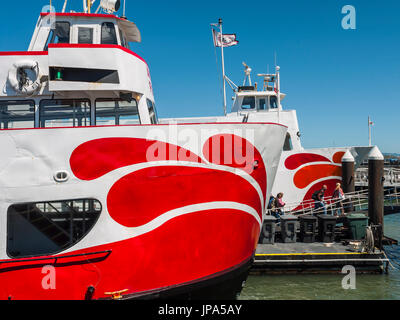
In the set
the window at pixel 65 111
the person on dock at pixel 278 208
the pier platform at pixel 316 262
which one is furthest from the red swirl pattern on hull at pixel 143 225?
the person on dock at pixel 278 208

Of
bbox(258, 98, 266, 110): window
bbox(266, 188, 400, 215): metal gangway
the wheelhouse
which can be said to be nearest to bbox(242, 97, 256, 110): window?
bbox(258, 98, 266, 110): window

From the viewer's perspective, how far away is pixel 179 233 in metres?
5.54

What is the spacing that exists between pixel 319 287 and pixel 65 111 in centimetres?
816

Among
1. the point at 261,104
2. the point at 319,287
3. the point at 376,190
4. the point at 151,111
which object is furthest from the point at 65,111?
the point at 261,104

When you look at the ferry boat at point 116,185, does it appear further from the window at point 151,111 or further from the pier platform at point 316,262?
the pier platform at point 316,262

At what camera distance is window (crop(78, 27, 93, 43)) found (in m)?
7.02

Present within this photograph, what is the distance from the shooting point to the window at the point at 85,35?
23.0 feet

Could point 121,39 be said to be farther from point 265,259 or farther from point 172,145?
point 265,259

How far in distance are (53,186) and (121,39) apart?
13.1 ft

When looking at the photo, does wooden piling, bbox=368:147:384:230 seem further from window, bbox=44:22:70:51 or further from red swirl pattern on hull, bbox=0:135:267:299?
window, bbox=44:22:70:51

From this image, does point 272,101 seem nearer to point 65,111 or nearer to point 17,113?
point 65,111

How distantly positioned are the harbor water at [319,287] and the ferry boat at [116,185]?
309cm

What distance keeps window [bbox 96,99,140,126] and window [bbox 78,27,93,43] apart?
5.53ft

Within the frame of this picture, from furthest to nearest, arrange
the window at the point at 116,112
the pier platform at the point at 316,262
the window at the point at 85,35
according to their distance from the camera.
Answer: the pier platform at the point at 316,262 → the window at the point at 85,35 → the window at the point at 116,112
